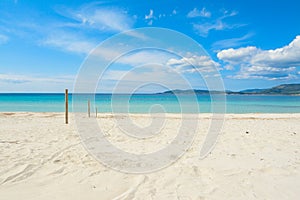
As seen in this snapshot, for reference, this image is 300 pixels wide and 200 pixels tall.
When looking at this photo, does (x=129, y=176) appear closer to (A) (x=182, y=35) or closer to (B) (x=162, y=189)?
(B) (x=162, y=189)

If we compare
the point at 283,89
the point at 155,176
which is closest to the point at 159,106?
the point at 155,176

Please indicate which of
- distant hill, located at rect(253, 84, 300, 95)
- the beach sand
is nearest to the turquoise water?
the beach sand

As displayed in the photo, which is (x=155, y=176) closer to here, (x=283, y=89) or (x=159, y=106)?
(x=159, y=106)

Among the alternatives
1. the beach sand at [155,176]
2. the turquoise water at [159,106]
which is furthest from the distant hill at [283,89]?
the beach sand at [155,176]

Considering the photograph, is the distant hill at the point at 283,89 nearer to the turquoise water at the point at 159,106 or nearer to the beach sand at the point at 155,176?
the turquoise water at the point at 159,106

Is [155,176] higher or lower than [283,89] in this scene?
lower

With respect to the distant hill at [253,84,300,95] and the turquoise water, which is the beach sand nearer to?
the turquoise water

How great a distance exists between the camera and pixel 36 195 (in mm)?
3410

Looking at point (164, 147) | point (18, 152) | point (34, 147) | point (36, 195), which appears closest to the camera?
point (36, 195)

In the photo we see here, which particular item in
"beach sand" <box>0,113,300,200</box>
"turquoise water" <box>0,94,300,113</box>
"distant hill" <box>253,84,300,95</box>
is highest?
"distant hill" <box>253,84,300,95</box>

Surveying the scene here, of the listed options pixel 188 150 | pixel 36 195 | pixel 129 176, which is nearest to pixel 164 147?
pixel 188 150

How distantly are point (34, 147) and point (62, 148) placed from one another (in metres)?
0.79

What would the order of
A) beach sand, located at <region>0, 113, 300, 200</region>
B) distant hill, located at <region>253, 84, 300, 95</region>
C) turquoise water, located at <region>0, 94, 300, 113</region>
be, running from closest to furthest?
beach sand, located at <region>0, 113, 300, 200</region> → turquoise water, located at <region>0, 94, 300, 113</region> → distant hill, located at <region>253, 84, 300, 95</region>

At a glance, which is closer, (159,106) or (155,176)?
(155,176)
